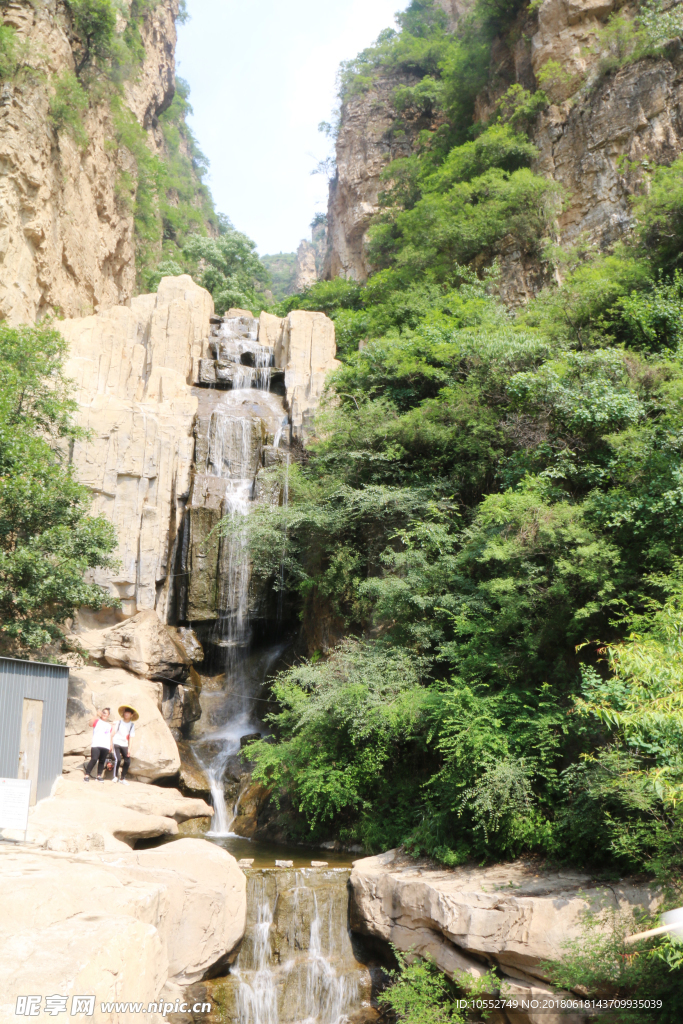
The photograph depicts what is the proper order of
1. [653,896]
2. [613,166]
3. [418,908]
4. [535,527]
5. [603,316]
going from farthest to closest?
[613,166] < [603,316] < [535,527] < [418,908] < [653,896]

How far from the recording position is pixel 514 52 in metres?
26.6

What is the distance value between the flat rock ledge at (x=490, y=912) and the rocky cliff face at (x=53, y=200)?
1665cm

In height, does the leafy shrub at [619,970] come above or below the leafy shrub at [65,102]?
below

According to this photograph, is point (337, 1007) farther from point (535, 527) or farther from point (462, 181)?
point (462, 181)

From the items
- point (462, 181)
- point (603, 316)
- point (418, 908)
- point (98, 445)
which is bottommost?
point (418, 908)

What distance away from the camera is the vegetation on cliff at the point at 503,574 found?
857 centimetres

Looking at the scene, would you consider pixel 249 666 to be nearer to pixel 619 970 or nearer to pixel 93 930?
pixel 619 970

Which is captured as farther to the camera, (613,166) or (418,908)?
(613,166)

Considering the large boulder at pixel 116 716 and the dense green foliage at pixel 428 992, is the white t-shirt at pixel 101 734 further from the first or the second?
the dense green foliage at pixel 428 992

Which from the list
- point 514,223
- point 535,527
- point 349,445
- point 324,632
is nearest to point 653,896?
point 535,527

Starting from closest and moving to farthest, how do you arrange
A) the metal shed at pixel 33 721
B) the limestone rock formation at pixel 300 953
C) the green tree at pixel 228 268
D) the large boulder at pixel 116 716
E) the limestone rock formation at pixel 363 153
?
1. the limestone rock formation at pixel 300 953
2. the metal shed at pixel 33 721
3. the large boulder at pixel 116 716
4. the green tree at pixel 228 268
5. the limestone rock formation at pixel 363 153

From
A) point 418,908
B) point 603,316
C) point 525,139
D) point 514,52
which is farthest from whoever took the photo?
point 514,52

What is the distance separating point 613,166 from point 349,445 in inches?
486

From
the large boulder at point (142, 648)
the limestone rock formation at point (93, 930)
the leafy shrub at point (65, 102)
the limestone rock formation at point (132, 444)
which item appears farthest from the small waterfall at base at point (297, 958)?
the leafy shrub at point (65, 102)
